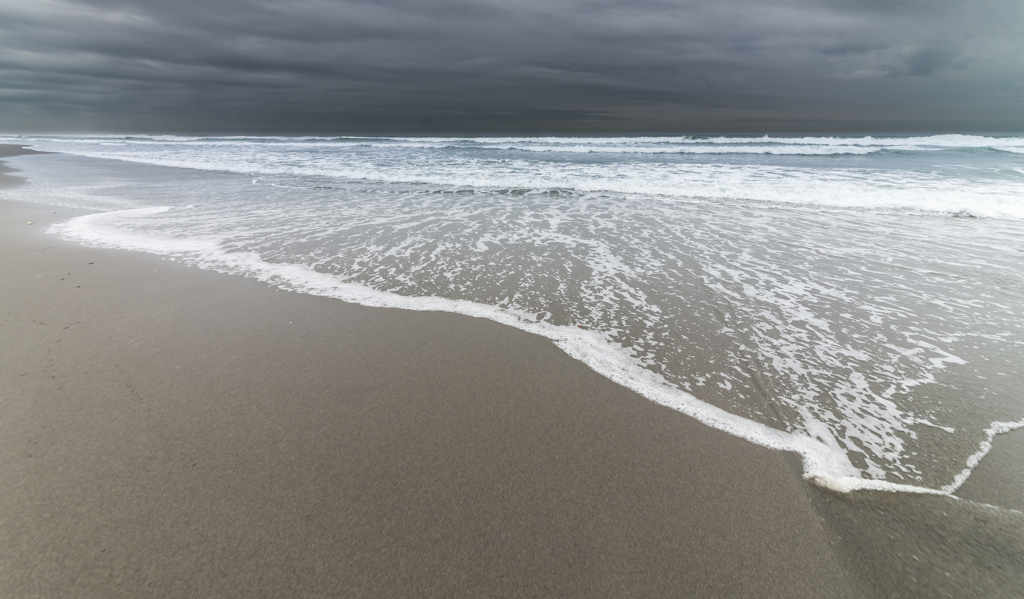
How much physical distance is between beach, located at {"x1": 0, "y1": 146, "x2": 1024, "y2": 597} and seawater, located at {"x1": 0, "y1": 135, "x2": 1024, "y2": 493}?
13.3 inches

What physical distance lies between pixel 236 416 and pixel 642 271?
437 cm

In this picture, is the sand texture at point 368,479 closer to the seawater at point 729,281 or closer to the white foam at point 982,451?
the seawater at point 729,281

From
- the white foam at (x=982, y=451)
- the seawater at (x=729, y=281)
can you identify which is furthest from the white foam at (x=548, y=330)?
the white foam at (x=982, y=451)

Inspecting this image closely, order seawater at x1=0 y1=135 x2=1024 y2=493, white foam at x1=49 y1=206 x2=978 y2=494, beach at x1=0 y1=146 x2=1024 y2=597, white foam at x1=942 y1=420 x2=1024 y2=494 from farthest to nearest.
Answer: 1. seawater at x1=0 y1=135 x2=1024 y2=493
2. white foam at x1=49 y1=206 x2=978 y2=494
3. white foam at x1=942 y1=420 x2=1024 y2=494
4. beach at x1=0 y1=146 x2=1024 y2=597

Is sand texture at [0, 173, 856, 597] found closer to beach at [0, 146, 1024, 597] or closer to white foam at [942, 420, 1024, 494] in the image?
beach at [0, 146, 1024, 597]

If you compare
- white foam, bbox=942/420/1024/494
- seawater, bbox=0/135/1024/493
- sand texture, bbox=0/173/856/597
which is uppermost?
seawater, bbox=0/135/1024/493

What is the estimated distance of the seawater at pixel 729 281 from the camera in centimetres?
272

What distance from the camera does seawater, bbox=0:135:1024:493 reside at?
2725mm

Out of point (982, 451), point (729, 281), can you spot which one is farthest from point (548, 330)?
point (982, 451)

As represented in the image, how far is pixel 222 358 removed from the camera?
333cm

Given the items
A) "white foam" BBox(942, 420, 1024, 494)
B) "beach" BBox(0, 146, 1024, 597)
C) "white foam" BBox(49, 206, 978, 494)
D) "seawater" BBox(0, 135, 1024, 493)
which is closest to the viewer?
"beach" BBox(0, 146, 1024, 597)

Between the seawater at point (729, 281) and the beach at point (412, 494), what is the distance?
337 millimetres

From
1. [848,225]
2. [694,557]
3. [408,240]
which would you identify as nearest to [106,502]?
[694,557]

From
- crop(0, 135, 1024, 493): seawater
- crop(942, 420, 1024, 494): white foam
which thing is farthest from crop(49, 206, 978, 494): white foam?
crop(942, 420, 1024, 494): white foam
